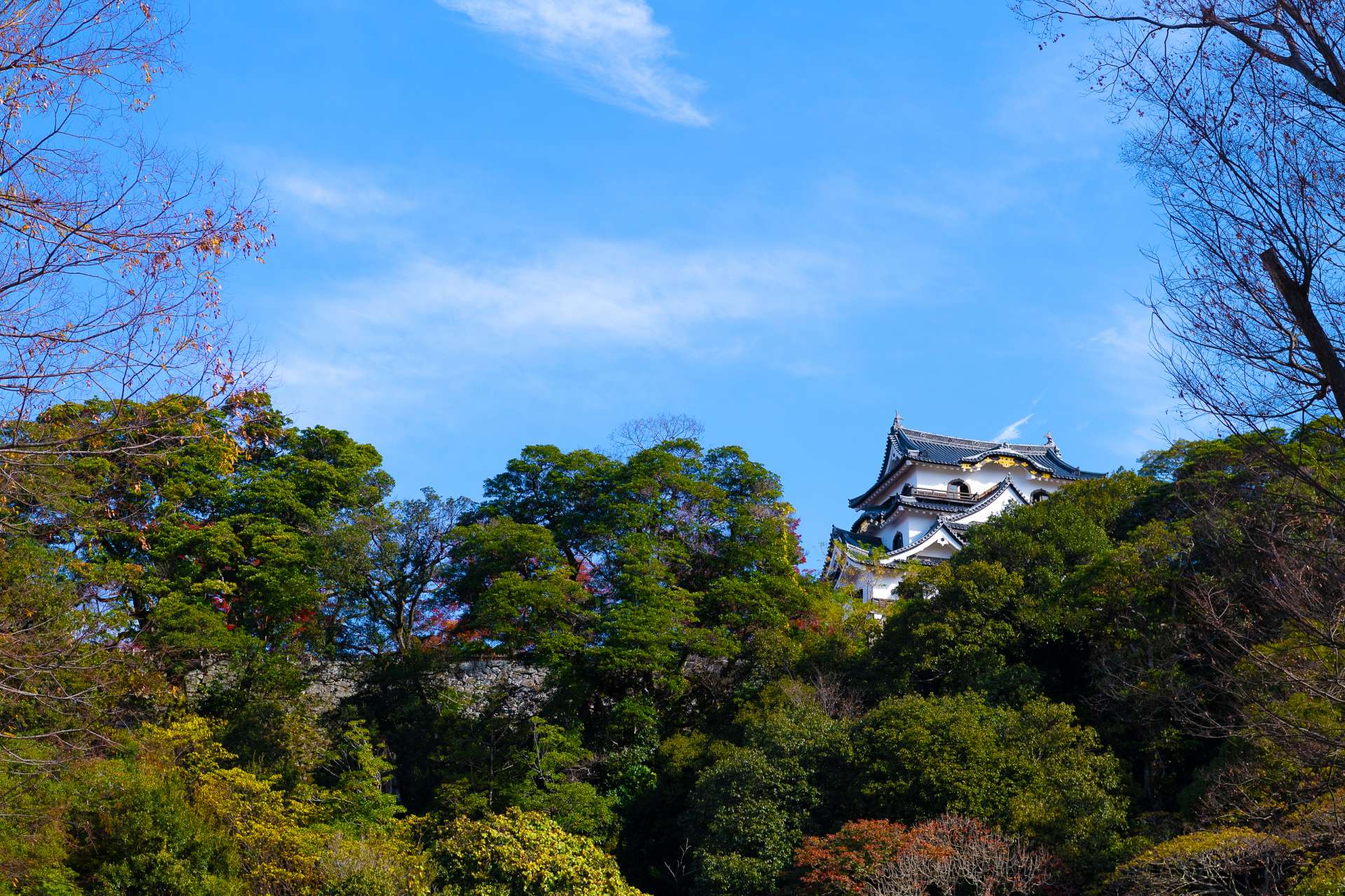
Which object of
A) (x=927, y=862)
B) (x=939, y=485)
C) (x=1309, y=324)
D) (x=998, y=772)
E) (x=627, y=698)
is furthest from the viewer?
(x=939, y=485)

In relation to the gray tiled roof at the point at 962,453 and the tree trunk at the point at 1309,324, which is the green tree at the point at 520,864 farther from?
the gray tiled roof at the point at 962,453

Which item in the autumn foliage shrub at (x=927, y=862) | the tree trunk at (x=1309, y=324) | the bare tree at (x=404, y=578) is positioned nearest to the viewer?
the tree trunk at (x=1309, y=324)

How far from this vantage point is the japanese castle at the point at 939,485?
30172 mm

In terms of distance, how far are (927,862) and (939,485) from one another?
21543mm

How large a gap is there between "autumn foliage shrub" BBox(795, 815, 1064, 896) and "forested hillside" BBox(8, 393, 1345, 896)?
0.14 feet

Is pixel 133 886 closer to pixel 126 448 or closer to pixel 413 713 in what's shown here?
pixel 413 713

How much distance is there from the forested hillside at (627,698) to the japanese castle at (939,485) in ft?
32.0

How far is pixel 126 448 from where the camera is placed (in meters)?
5.27

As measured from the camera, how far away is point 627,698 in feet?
58.2

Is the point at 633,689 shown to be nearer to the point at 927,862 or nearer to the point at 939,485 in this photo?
the point at 927,862

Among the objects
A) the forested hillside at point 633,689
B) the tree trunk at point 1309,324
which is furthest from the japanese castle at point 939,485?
the tree trunk at point 1309,324

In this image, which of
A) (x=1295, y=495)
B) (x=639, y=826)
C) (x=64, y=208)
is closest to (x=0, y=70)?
(x=64, y=208)

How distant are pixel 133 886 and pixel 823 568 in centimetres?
1874

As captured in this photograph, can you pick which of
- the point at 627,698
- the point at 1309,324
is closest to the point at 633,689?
the point at 627,698
